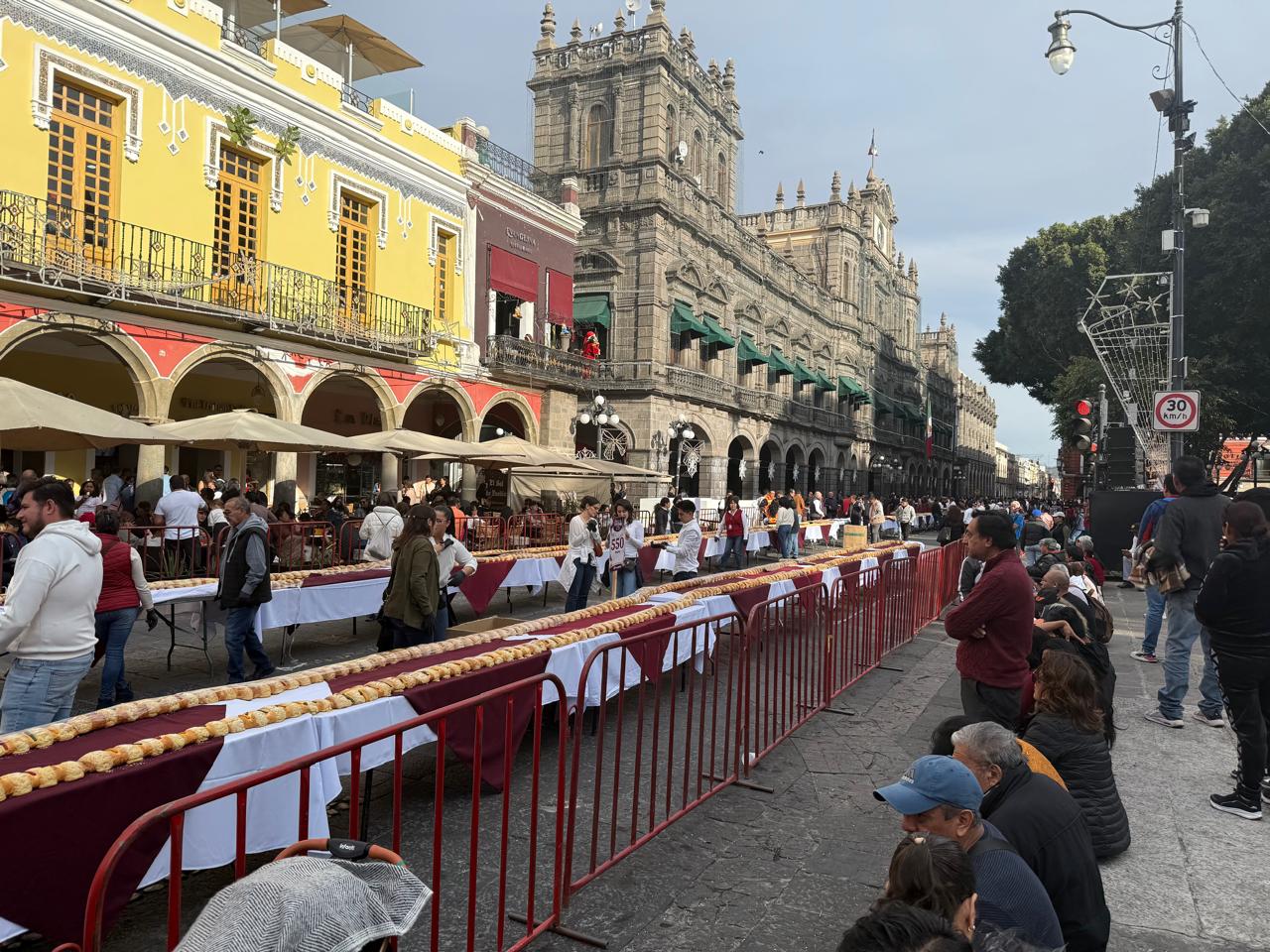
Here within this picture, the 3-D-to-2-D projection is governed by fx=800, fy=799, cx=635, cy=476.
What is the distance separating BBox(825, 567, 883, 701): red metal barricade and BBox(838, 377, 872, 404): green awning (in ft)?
122

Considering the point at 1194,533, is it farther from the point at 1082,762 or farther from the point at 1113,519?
the point at 1113,519

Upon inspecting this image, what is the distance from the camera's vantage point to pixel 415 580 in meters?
6.49

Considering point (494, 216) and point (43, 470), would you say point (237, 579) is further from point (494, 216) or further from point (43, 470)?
point (494, 216)

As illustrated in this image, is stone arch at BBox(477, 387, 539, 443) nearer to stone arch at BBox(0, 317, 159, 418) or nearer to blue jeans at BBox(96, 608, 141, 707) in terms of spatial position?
stone arch at BBox(0, 317, 159, 418)

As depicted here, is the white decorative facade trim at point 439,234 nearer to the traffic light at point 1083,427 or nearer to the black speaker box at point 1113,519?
the traffic light at point 1083,427

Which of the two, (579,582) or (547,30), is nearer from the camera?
(579,582)

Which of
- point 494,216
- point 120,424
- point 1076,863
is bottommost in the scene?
point 1076,863

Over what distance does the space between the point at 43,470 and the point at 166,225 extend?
17.5 feet

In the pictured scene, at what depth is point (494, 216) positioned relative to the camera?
74.5ft

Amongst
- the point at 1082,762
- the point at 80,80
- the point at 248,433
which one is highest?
the point at 80,80

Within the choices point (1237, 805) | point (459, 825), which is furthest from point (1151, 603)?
point (459, 825)

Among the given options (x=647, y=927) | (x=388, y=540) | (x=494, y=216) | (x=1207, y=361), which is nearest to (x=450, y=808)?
(x=647, y=927)

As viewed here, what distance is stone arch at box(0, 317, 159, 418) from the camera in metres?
12.5

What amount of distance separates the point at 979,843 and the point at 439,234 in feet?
69.2
